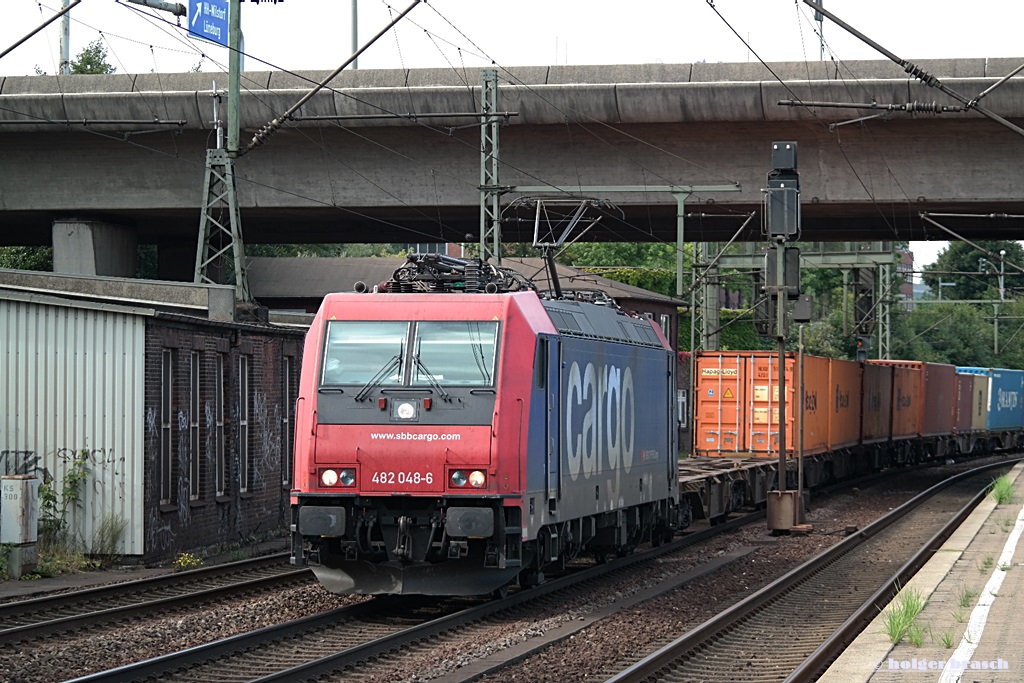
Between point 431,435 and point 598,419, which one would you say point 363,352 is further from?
point 598,419

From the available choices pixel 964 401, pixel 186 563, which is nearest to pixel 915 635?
pixel 186 563

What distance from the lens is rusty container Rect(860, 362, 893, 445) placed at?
A: 37750mm

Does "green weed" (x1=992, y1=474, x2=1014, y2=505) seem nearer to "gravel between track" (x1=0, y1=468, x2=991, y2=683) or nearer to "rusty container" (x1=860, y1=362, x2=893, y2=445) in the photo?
"gravel between track" (x1=0, y1=468, x2=991, y2=683)

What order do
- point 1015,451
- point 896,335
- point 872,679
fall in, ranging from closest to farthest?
point 872,679
point 1015,451
point 896,335

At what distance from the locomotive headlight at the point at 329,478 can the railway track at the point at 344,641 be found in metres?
1.18

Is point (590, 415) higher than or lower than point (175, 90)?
lower

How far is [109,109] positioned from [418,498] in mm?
19576

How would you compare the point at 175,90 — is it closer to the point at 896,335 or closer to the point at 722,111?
the point at 722,111

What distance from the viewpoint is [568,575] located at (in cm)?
1708

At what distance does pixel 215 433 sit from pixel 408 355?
729cm

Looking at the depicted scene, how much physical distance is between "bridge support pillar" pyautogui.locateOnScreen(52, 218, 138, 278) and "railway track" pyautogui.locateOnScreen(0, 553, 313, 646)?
1637 cm

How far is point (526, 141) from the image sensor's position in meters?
30.8

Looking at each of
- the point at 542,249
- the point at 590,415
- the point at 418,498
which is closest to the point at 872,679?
the point at 418,498

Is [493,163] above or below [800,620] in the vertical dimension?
above
